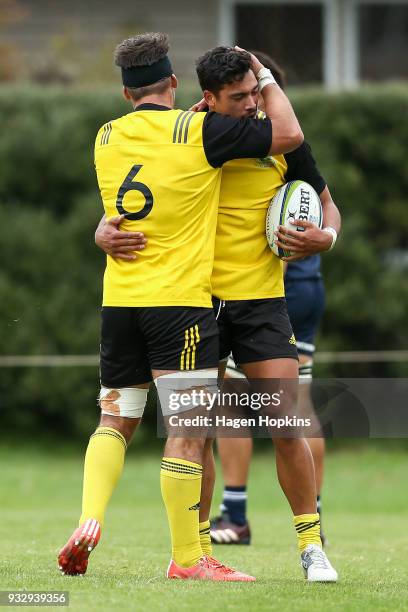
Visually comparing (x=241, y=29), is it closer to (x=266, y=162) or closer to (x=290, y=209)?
(x=266, y=162)

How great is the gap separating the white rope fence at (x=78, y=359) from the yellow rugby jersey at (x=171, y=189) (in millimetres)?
7827

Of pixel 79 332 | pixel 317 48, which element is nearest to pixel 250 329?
pixel 79 332

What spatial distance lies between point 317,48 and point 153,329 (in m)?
14.1

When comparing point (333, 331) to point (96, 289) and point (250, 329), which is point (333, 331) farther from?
point (250, 329)

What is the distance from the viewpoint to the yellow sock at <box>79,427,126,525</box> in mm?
4867

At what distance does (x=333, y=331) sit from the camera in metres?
13.3

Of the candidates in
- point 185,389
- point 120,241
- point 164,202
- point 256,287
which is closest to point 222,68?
point 164,202

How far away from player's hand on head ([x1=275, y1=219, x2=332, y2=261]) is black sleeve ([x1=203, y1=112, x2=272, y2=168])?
39cm

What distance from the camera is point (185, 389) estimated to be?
191 inches

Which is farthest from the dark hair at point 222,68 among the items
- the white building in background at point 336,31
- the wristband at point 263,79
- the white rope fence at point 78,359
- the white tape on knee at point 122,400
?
the white building in background at point 336,31

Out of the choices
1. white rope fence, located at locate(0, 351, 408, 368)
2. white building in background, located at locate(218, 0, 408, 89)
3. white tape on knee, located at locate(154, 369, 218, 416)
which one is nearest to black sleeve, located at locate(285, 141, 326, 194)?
white tape on knee, located at locate(154, 369, 218, 416)

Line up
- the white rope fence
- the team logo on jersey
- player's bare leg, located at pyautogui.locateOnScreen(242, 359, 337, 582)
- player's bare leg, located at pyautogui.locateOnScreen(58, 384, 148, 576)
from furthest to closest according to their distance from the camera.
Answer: the white rope fence → the team logo on jersey → player's bare leg, located at pyautogui.locateOnScreen(242, 359, 337, 582) → player's bare leg, located at pyautogui.locateOnScreen(58, 384, 148, 576)

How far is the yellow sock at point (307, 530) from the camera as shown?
16.6 ft

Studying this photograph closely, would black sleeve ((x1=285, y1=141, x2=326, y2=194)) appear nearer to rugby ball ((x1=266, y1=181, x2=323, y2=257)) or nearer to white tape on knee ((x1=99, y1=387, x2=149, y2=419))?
rugby ball ((x1=266, y1=181, x2=323, y2=257))
